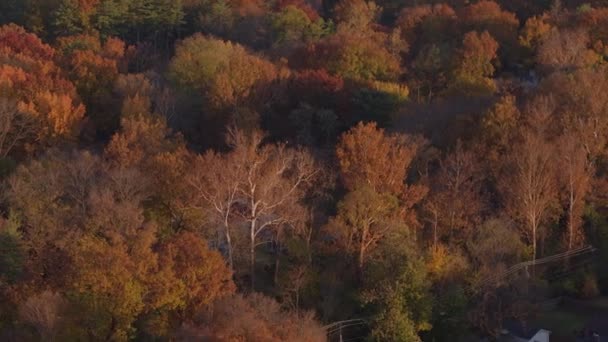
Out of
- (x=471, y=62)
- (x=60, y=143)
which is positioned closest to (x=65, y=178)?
(x=60, y=143)

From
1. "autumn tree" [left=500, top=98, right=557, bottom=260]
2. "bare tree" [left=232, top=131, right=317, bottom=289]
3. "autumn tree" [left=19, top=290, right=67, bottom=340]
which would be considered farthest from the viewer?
"autumn tree" [left=500, top=98, right=557, bottom=260]

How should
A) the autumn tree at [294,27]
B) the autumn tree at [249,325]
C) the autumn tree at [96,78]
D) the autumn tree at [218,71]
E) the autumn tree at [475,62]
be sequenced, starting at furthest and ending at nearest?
the autumn tree at [294,27]
the autumn tree at [475,62]
the autumn tree at [96,78]
the autumn tree at [218,71]
the autumn tree at [249,325]

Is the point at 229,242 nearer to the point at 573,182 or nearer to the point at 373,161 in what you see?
the point at 373,161

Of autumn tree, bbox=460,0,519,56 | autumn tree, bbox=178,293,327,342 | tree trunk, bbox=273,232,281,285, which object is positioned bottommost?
tree trunk, bbox=273,232,281,285

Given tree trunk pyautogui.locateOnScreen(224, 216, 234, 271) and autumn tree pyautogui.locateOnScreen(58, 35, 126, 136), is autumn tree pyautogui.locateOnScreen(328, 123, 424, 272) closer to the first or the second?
→ tree trunk pyautogui.locateOnScreen(224, 216, 234, 271)

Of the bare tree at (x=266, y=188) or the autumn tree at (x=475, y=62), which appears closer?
the bare tree at (x=266, y=188)

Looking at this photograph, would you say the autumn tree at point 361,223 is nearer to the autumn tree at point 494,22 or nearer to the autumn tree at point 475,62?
the autumn tree at point 475,62

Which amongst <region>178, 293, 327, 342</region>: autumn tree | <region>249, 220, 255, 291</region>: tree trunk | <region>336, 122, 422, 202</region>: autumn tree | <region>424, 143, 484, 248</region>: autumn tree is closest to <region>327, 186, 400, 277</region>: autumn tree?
<region>336, 122, 422, 202</region>: autumn tree

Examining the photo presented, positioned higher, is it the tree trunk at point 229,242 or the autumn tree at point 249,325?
the autumn tree at point 249,325

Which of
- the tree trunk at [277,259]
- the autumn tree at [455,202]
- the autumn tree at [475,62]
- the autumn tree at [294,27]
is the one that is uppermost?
the autumn tree at [475,62]

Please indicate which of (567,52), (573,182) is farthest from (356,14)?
(573,182)

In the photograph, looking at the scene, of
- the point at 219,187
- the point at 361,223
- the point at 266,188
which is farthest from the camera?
the point at 361,223

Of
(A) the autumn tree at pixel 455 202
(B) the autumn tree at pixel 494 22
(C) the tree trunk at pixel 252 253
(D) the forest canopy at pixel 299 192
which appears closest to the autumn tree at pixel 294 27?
(D) the forest canopy at pixel 299 192
